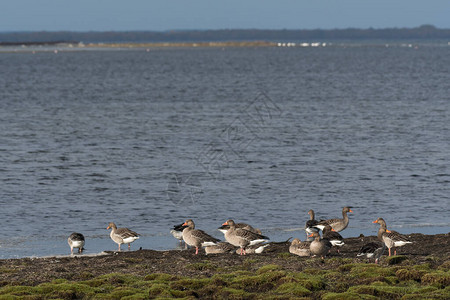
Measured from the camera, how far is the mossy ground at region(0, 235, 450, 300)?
1686 cm

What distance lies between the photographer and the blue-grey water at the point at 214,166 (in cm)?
2947

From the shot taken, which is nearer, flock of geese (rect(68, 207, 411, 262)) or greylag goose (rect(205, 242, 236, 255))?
flock of geese (rect(68, 207, 411, 262))

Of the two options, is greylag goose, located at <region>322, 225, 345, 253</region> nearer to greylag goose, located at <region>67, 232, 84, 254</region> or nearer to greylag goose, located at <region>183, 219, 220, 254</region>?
greylag goose, located at <region>183, 219, 220, 254</region>

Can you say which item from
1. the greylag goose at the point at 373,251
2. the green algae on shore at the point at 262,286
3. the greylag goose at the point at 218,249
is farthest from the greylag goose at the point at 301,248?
the green algae on shore at the point at 262,286

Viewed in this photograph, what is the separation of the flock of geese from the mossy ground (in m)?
0.38

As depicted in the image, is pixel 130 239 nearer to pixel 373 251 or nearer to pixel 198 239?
pixel 198 239

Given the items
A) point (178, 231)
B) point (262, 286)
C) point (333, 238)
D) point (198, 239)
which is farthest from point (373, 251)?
point (178, 231)

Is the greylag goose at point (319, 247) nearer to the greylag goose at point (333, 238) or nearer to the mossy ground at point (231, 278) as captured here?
the mossy ground at point (231, 278)

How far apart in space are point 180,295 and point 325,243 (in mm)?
5473

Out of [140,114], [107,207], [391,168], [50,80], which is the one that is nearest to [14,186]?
[107,207]

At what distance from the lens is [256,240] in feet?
73.7

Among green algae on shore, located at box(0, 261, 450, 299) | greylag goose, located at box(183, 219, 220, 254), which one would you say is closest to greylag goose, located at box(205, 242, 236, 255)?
greylag goose, located at box(183, 219, 220, 254)

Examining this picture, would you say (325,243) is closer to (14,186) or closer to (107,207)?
(107,207)

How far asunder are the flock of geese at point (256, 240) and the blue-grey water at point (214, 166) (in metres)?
1.21
